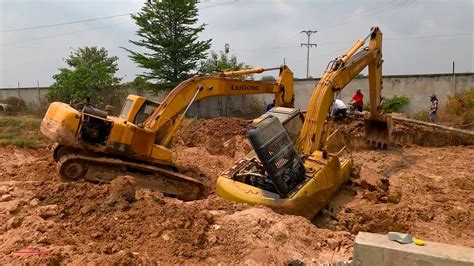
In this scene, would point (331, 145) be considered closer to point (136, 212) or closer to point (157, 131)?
point (157, 131)

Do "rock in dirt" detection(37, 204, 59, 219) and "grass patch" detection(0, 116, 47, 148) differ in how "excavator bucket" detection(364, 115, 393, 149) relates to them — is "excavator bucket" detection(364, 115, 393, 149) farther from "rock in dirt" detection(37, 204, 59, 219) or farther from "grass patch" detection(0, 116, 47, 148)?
"grass patch" detection(0, 116, 47, 148)

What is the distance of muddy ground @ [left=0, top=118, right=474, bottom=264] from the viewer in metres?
4.59

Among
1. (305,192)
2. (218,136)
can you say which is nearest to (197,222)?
(305,192)

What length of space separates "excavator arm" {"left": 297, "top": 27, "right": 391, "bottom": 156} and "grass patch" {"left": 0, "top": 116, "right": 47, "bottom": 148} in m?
8.55

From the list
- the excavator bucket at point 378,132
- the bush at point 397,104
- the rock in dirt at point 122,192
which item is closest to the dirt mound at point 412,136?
the excavator bucket at point 378,132

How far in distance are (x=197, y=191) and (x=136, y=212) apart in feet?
10.5

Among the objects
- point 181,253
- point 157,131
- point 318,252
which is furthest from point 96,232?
point 157,131

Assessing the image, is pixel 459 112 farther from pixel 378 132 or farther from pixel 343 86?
pixel 343 86

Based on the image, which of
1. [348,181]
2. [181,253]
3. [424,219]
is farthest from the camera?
[348,181]

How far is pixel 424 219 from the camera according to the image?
691 cm

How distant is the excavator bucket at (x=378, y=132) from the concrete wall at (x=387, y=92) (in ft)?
21.8

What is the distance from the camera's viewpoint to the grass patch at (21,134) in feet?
41.2

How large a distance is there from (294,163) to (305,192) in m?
0.46

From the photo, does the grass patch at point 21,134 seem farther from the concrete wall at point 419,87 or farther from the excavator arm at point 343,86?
the concrete wall at point 419,87
